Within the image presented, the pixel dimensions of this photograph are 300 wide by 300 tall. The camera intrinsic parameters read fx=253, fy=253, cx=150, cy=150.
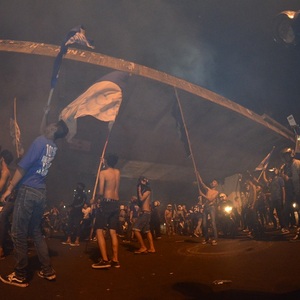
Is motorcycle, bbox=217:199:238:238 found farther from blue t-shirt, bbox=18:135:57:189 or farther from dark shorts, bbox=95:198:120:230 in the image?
blue t-shirt, bbox=18:135:57:189

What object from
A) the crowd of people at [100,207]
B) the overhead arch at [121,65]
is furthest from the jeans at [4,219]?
the overhead arch at [121,65]

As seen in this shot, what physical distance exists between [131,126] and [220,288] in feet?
34.0

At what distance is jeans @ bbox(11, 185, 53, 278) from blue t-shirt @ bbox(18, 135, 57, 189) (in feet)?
0.30

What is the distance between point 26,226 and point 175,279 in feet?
6.33

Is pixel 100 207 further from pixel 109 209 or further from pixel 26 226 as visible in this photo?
pixel 26 226

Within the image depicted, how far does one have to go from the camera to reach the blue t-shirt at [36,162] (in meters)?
3.08

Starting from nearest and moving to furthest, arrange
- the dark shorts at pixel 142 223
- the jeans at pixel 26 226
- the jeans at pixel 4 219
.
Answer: the jeans at pixel 26 226 < the jeans at pixel 4 219 < the dark shorts at pixel 142 223

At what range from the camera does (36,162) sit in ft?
10.4

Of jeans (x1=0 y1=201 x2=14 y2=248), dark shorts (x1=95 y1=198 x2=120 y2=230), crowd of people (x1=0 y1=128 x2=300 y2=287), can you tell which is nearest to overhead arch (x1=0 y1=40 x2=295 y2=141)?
crowd of people (x1=0 y1=128 x2=300 y2=287)

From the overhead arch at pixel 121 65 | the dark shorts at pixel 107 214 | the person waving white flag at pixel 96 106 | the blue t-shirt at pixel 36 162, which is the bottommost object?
the dark shorts at pixel 107 214

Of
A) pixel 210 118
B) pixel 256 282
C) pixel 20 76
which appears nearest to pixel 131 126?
pixel 210 118

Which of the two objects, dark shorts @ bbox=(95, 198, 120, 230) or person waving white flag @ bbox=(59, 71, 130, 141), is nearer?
dark shorts @ bbox=(95, 198, 120, 230)

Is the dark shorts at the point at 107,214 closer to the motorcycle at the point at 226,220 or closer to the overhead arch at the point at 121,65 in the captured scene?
the motorcycle at the point at 226,220

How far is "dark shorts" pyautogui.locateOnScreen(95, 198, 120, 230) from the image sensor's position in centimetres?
405
